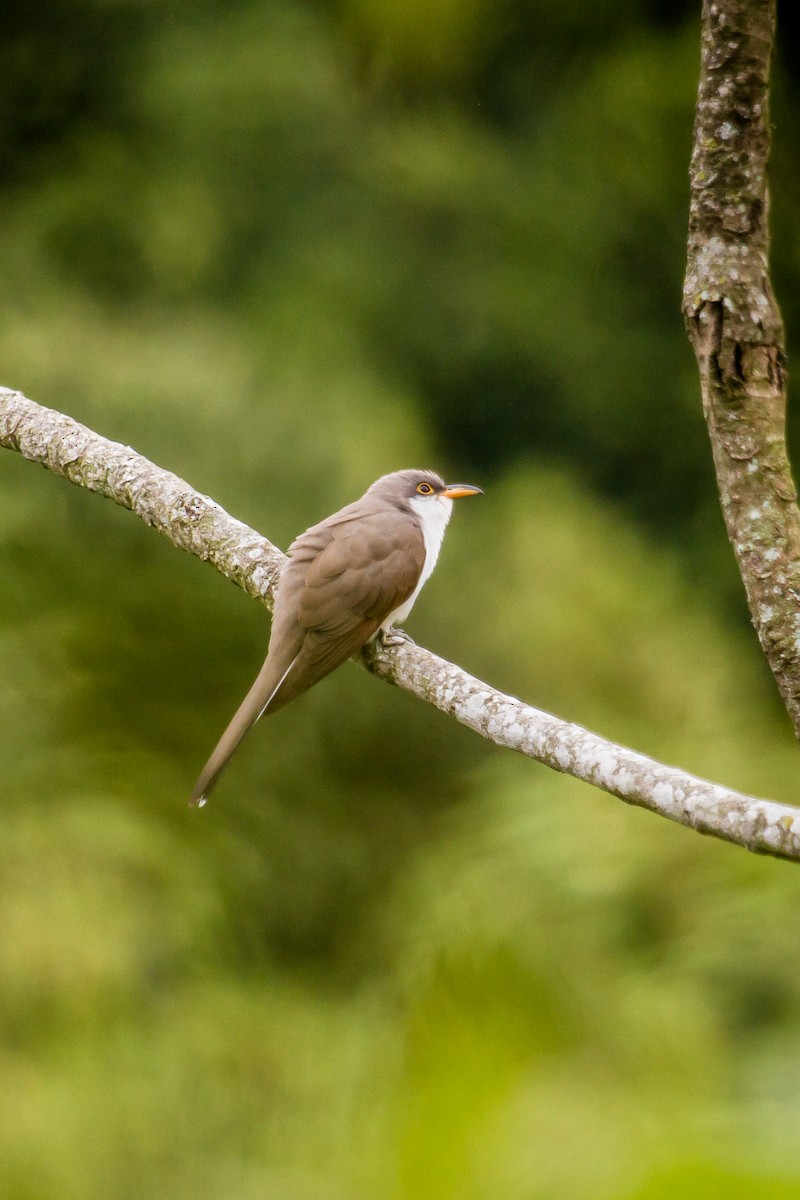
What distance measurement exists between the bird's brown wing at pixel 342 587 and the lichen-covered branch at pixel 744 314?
115 cm

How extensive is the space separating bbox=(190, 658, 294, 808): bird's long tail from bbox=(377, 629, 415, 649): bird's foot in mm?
209

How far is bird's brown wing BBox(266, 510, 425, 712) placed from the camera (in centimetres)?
248

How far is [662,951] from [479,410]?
11.1 ft

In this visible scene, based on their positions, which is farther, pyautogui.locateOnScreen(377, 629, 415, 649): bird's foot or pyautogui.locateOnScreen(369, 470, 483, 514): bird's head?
pyautogui.locateOnScreen(369, 470, 483, 514): bird's head

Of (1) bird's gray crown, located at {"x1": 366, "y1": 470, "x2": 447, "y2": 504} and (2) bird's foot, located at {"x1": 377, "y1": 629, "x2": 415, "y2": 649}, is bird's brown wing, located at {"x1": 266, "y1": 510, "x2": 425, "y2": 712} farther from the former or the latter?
(1) bird's gray crown, located at {"x1": 366, "y1": 470, "x2": 447, "y2": 504}

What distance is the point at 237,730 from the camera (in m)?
2.40

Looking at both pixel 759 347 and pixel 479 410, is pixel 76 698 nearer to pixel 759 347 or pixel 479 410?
pixel 479 410

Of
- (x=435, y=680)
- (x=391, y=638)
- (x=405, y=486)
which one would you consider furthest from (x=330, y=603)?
(x=405, y=486)

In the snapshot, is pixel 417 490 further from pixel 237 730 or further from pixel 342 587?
pixel 237 730

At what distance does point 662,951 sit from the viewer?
10.8 ft

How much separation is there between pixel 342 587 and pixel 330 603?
60 millimetres

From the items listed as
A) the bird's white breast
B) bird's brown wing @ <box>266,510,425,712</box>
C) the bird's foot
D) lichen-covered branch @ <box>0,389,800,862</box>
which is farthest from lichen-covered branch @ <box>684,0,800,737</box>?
the bird's white breast

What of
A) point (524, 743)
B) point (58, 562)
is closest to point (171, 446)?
point (58, 562)

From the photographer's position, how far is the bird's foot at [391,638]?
2.46 meters
